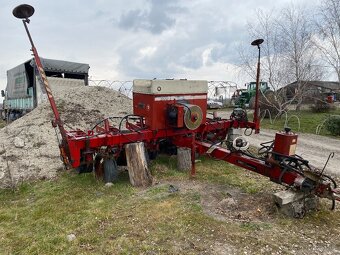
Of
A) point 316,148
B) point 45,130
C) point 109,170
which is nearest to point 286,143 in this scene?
point 109,170

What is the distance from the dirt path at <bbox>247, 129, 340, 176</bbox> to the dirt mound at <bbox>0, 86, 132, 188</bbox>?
5.76m

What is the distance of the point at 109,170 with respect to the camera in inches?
242

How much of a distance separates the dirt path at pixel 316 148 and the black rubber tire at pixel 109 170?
4870mm

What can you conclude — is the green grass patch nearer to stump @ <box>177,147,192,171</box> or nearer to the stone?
stump @ <box>177,147,192,171</box>

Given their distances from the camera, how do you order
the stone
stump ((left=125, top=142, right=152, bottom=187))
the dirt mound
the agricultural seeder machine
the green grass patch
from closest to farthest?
the green grass patch
the agricultural seeder machine
stump ((left=125, top=142, right=152, bottom=187))
the dirt mound
the stone

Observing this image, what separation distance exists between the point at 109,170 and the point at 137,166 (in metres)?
0.58

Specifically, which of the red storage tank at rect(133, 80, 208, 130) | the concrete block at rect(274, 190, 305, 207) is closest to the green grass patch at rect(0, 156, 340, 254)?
the concrete block at rect(274, 190, 305, 207)

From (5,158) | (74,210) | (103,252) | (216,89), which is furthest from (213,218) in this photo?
(216,89)

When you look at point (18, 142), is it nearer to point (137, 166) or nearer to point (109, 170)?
point (109, 170)

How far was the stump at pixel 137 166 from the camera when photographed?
6000mm

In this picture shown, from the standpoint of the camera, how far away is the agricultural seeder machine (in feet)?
15.8

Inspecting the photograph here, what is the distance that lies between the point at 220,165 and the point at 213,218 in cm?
311

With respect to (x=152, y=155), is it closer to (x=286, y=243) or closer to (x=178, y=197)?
(x=178, y=197)

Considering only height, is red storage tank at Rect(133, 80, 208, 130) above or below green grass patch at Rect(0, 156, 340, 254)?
above
